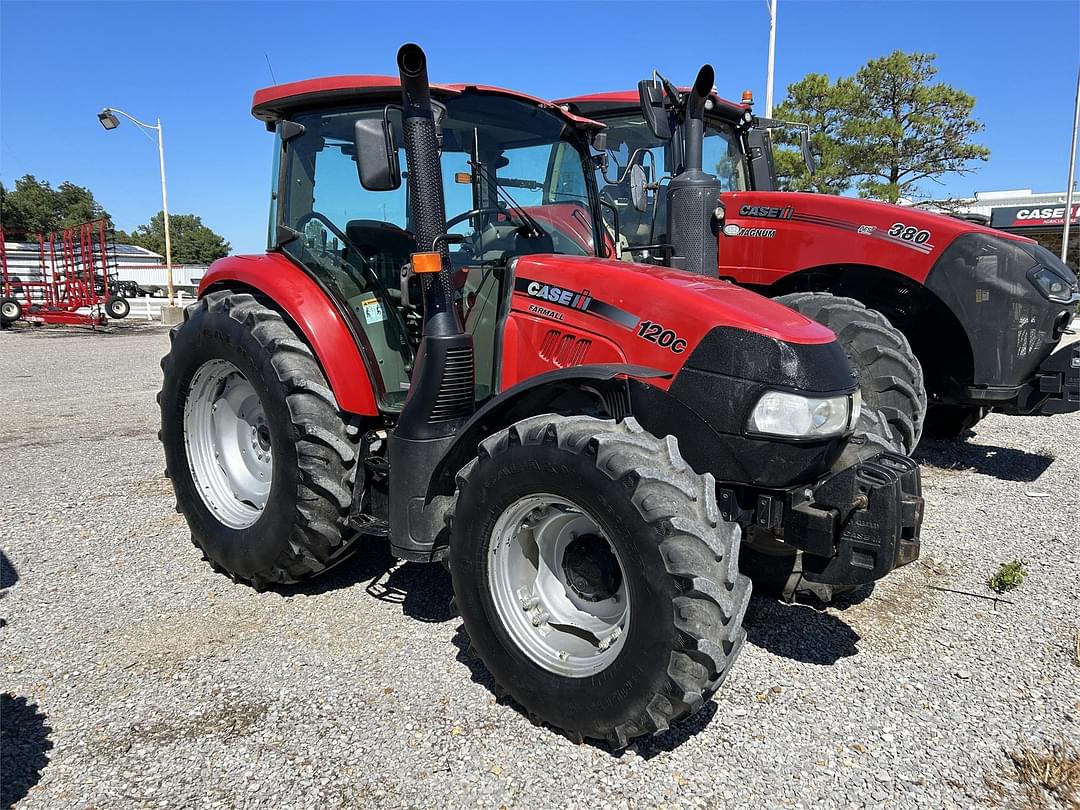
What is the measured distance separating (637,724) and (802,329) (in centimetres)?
141

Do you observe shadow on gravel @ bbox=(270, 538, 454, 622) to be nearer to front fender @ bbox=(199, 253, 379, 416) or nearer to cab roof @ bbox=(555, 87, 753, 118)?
front fender @ bbox=(199, 253, 379, 416)

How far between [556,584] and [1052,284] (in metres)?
4.55

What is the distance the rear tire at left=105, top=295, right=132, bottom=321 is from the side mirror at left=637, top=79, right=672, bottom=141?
19794 mm

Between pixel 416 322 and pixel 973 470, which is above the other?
pixel 416 322

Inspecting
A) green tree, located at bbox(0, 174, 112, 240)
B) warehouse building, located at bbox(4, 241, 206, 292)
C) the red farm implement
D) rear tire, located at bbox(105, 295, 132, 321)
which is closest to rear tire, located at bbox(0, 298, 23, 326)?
the red farm implement

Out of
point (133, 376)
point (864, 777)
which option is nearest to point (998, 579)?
point (864, 777)

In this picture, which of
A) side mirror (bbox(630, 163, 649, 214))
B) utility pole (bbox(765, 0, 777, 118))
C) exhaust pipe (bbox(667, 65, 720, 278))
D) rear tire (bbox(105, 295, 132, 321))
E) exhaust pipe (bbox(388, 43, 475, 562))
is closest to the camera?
exhaust pipe (bbox(388, 43, 475, 562))

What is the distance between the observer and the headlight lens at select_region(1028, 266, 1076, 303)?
209 inches

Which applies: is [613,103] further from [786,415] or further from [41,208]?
[41,208]

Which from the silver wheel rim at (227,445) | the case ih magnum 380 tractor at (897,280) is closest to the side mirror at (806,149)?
the case ih magnum 380 tractor at (897,280)

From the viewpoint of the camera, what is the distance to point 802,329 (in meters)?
2.64

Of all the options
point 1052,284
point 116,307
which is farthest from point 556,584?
point 116,307

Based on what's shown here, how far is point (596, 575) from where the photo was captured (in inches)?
107

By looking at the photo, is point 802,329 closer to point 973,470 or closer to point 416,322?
point 416,322
